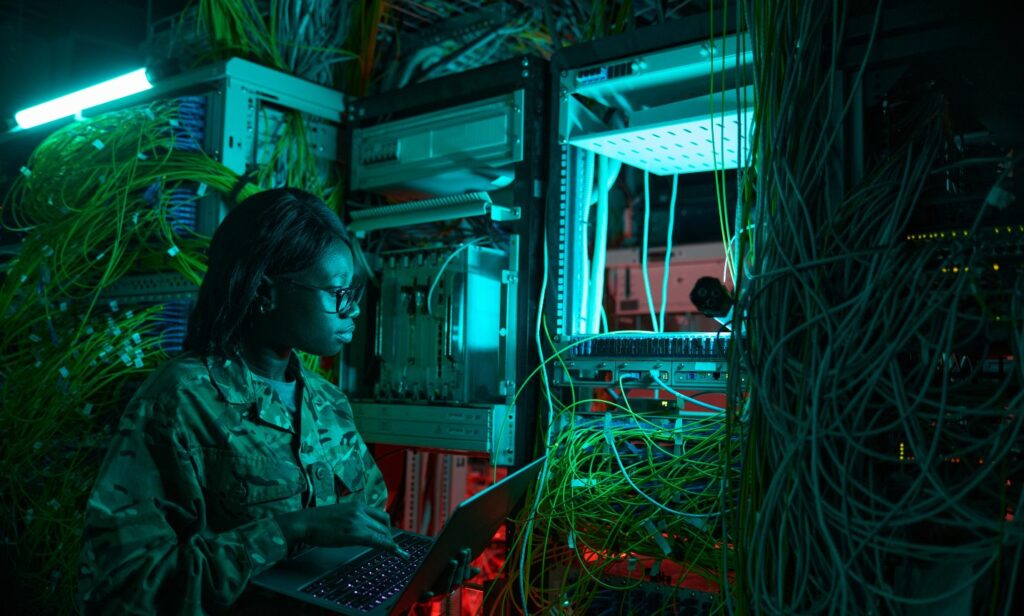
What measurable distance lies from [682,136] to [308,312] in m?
0.90

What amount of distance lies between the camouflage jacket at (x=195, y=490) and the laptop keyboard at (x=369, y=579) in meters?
0.10

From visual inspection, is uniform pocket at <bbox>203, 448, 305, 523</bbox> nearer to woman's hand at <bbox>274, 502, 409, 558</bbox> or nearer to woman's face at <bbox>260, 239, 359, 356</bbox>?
woman's hand at <bbox>274, 502, 409, 558</bbox>

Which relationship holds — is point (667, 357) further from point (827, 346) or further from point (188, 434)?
point (188, 434)

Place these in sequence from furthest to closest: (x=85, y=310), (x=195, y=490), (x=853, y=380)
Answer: (x=85, y=310), (x=195, y=490), (x=853, y=380)

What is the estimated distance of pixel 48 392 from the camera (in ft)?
7.88

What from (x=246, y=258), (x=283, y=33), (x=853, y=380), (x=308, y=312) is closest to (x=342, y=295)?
(x=308, y=312)

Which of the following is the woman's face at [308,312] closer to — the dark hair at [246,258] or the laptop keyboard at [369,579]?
the dark hair at [246,258]

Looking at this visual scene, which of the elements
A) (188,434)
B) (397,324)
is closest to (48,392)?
(397,324)

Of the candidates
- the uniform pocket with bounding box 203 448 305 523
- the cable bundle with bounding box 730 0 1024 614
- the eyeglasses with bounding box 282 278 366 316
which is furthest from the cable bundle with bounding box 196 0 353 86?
the cable bundle with bounding box 730 0 1024 614

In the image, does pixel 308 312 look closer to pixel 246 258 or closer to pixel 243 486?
pixel 246 258

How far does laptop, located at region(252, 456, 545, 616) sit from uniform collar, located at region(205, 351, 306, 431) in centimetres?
26

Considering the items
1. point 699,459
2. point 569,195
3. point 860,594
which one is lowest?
point 860,594

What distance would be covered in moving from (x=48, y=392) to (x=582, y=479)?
1544 mm

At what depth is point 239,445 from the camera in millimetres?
1557
